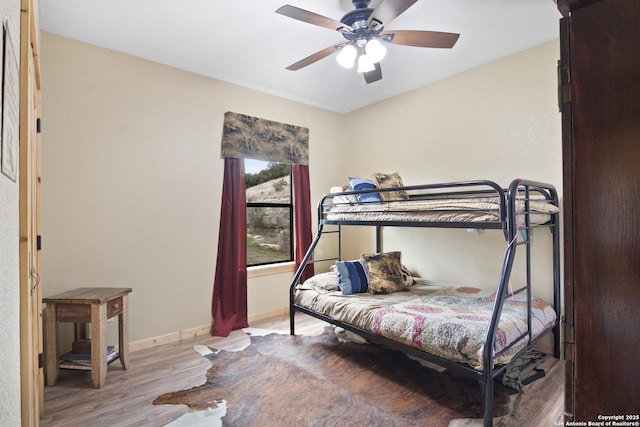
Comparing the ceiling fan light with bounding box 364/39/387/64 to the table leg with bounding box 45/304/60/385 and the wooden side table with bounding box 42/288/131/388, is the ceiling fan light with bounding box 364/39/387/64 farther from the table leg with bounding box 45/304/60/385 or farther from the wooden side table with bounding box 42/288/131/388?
the table leg with bounding box 45/304/60/385

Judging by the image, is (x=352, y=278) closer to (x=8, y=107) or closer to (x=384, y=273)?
(x=384, y=273)

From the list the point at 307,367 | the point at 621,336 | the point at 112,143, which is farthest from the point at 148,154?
the point at 621,336

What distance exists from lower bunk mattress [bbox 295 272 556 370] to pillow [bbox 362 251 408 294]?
0.27 feet

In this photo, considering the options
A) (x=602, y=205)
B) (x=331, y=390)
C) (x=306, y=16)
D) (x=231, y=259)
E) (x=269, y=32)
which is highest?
(x=269, y=32)

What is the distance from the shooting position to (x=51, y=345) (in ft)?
7.44

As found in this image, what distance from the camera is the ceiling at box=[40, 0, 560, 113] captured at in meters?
2.25

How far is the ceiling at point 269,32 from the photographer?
2246mm

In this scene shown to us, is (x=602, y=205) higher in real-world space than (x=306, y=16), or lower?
lower

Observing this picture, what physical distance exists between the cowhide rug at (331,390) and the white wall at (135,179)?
0.84 meters

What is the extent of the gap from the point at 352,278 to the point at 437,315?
0.97m

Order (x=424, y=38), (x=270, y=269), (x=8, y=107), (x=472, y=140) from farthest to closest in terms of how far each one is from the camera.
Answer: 1. (x=270, y=269)
2. (x=472, y=140)
3. (x=424, y=38)
4. (x=8, y=107)

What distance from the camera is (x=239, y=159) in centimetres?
355

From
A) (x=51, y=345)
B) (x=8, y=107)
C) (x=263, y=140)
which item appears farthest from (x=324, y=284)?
(x=8, y=107)

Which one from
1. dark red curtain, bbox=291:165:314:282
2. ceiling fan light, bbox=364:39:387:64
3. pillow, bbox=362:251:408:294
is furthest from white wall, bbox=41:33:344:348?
ceiling fan light, bbox=364:39:387:64
